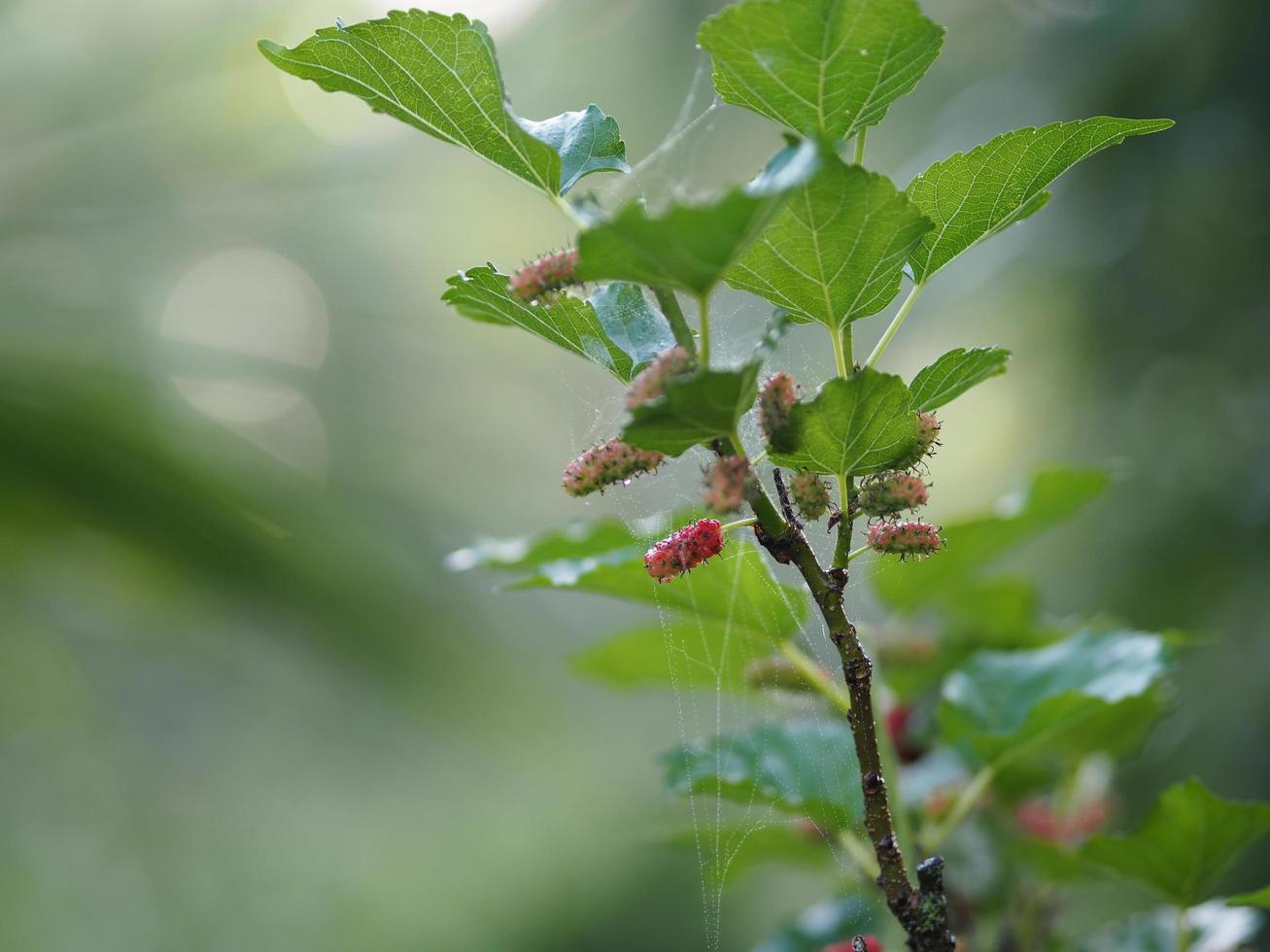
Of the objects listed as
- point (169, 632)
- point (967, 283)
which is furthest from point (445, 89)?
point (169, 632)

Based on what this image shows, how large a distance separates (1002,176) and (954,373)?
67 mm

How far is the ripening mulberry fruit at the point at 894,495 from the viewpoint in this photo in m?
0.32

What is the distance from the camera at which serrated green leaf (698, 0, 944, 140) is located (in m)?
0.29

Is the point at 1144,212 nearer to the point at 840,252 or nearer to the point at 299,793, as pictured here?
the point at 840,252

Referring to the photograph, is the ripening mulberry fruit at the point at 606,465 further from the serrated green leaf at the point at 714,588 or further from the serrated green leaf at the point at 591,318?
the serrated green leaf at the point at 714,588

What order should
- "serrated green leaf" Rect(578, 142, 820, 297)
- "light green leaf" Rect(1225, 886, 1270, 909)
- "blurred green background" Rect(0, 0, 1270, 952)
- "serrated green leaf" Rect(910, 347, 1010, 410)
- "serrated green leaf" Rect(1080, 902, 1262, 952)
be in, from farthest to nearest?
1. "blurred green background" Rect(0, 0, 1270, 952)
2. "serrated green leaf" Rect(1080, 902, 1262, 952)
3. "light green leaf" Rect(1225, 886, 1270, 909)
4. "serrated green leaf" Rect(910, 347, 1010, 410)
5. "serrated green leaf" Rect(578, 142, 820, 297)

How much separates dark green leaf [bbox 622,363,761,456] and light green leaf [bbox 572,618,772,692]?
27 cm

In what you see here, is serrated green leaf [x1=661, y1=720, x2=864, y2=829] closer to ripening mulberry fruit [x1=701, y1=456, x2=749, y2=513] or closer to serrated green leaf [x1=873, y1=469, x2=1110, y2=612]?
serrated green leaf [x1=873, y1=469, x2=1110, y2=612]

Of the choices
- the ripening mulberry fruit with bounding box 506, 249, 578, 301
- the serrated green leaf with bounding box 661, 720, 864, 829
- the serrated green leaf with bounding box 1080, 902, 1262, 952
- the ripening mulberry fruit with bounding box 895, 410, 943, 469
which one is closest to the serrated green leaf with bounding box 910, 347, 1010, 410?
the ripening mulberry fruit with bounding box 895, 410, 943, 469

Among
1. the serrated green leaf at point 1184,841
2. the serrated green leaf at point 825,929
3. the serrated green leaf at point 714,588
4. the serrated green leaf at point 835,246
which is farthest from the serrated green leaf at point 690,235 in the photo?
the serrated green leaf at point 825,929

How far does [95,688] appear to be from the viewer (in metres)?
1.47

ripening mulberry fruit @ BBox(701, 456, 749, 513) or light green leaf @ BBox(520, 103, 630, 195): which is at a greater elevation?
light green leaf @ BBox(520, 103, 630, 195)

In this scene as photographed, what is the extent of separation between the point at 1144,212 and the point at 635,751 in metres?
1.44

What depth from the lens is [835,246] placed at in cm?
30
